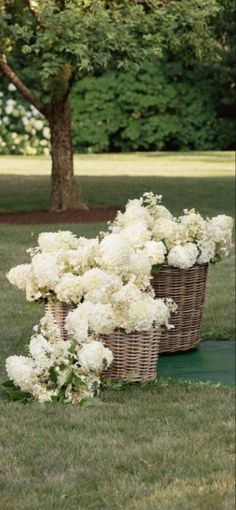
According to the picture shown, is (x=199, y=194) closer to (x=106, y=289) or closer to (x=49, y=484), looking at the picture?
(x=106, y=289)

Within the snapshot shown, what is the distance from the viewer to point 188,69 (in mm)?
29156

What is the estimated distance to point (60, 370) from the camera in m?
5.84

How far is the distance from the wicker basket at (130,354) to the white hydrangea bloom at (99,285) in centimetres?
20

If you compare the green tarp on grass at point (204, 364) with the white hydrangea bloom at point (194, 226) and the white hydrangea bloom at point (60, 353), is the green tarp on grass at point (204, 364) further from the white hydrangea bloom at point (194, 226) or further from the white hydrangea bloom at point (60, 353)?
the white hydrangea bloom at point (60, 353)

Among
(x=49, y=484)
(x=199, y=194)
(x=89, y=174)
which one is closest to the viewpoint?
(x=49, y=484)

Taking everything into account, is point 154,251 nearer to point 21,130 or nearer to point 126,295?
point 126,295

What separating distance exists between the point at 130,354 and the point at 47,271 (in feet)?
2.16

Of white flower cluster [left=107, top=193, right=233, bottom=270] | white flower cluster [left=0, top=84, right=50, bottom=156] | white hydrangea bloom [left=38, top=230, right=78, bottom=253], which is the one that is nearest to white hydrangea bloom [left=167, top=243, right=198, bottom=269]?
white flower cluster [left=107, top=193, right=233, bottom=270]

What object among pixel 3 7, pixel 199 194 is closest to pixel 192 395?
pixel 3 7

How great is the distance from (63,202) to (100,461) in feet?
30.2

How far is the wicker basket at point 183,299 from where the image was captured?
7102 millimetres

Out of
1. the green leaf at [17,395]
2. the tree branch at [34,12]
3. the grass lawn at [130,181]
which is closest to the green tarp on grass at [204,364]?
the green leaf at [17,395]

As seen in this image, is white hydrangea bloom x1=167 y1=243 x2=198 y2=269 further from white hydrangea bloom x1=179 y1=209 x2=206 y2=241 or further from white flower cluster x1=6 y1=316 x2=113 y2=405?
white flower cluster x1=6 y1=316 x2=113 y2=405

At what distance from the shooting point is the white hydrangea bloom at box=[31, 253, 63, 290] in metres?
6.36
